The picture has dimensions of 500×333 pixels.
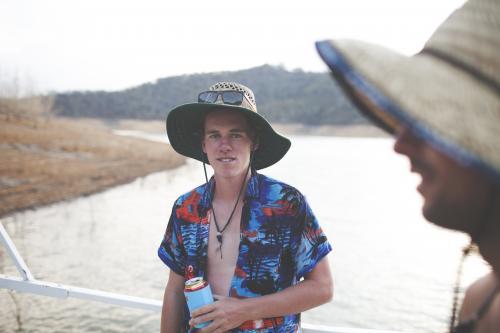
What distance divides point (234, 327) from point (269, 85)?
226ft

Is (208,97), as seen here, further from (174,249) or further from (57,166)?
(57,166)

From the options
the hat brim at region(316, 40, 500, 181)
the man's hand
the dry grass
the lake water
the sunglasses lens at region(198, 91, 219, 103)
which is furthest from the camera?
the dry grass

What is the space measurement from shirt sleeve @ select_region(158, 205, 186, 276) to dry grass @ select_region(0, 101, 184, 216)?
10.0 m

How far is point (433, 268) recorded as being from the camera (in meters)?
8.40

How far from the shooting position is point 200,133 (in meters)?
1.68

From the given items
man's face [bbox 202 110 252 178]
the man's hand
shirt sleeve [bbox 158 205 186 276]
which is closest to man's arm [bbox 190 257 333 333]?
the man's hand

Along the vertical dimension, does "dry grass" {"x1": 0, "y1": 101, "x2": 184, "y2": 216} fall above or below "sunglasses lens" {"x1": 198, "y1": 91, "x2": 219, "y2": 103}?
below

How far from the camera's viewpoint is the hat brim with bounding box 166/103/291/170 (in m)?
1.49

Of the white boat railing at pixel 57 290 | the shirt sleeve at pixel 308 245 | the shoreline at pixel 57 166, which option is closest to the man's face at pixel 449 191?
the shirt sleeve at pixel 308 245

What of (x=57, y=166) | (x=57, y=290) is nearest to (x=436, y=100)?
(x=57, y=290)

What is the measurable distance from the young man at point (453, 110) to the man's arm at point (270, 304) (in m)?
0.75

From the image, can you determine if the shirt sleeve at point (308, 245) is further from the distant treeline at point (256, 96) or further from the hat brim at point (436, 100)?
the distant treeline at point (256, 96)

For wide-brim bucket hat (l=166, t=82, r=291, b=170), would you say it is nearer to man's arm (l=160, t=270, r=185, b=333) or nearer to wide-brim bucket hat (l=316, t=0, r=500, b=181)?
man's arm (l=160, t=270, r=185, b=333)

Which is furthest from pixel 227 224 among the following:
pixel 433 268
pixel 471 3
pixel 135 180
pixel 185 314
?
pixel 135 180
